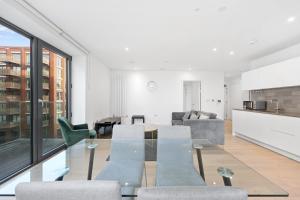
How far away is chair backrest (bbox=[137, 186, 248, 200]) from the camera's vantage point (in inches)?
27.8

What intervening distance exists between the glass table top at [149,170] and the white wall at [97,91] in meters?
2.41

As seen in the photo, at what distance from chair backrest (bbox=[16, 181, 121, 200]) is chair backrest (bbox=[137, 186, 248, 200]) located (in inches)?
5.2

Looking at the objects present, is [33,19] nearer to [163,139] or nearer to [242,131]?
[163,139]

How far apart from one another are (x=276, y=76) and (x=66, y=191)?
202 inches

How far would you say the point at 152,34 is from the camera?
363 centimetres

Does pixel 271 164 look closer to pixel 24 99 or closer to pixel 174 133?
pixel 174 133

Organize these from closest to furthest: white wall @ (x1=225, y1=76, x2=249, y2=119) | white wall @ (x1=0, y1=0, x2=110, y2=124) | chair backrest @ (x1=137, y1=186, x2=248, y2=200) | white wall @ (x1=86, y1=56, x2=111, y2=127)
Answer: chair backrest @ (x1=137, y1=186, x2=248, y2=200) < white wall @ (x1=0, y1=0, x2=110, y2=124) < white wall @ (x1=86, y1=56, x2=111, y2=127) < white wall @ (x1=225, y1=76, x2=249, y2=119)

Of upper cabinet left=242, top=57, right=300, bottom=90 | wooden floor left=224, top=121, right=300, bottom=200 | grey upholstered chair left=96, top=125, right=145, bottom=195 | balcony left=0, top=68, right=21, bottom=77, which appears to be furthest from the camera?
upper cabinet left=242, top=57, right=300, bottom=90

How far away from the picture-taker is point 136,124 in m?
2.95

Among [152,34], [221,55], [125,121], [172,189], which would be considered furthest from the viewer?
[125,121]

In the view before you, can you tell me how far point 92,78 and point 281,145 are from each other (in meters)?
4.98

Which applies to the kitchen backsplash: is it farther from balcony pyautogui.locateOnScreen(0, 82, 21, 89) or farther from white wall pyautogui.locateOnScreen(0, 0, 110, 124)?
balcony pyautogui.locateOnScreen(0, 82, 21, 89)

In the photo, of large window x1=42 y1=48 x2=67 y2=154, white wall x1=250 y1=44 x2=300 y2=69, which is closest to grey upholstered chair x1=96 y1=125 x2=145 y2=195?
large window x1=42 y1=48 x2=67 y2=154

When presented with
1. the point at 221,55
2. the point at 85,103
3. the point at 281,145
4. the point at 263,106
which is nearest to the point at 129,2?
the point at 85,103
